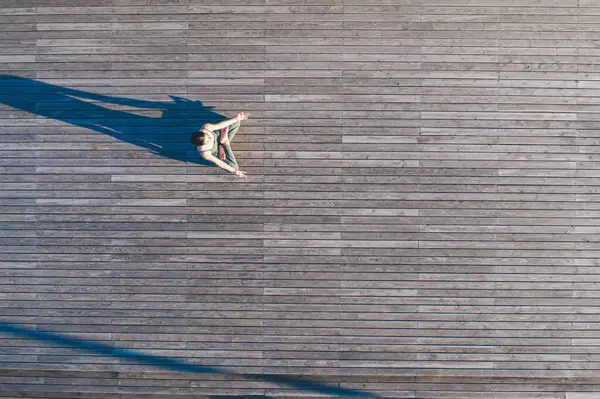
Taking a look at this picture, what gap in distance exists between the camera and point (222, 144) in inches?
257

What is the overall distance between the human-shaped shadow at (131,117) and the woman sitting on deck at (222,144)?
471mm

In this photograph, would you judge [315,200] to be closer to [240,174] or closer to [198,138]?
[240,174]

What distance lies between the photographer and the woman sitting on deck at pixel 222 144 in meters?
6.07

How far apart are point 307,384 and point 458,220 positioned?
3.50 meters

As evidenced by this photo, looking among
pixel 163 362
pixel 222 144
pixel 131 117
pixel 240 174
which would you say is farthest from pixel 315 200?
pixel 163 362

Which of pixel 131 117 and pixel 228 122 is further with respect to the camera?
pixel 131 117

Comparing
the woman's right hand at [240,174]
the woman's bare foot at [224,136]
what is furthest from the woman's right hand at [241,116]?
the woman's right hand at [240,174]

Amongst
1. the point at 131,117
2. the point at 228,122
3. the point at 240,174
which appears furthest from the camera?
the point at 131,117

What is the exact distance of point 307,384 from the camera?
22.4 ft

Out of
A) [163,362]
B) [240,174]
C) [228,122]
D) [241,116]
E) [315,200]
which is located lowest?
[163,362]

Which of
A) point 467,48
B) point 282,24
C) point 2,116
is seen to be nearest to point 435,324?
point 467,48

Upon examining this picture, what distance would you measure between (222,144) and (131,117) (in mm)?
1670

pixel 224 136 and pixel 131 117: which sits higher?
pixel 131 117

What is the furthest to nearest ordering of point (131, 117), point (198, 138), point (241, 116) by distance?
point (131, 117) → point (241, 116) → point (198, 138)
